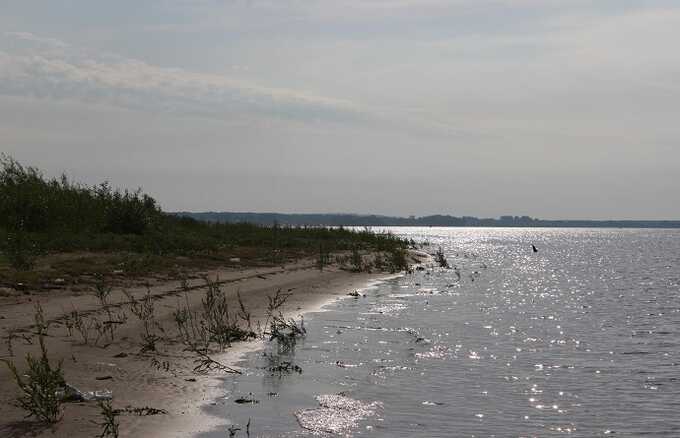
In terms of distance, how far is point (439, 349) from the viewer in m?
12.3

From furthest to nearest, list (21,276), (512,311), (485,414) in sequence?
A: (512,311) < (21,276) < (485,414)

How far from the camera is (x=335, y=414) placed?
7.63 meters

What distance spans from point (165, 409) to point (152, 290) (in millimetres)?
9731

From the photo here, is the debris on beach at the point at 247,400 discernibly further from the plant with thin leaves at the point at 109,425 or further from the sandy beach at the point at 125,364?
the plant with thin leaves at the point at 109,425

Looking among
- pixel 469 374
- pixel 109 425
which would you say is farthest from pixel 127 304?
pixel 109 425

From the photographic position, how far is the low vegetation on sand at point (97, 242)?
59.7ft

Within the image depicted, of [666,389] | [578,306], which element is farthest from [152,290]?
[578,306]

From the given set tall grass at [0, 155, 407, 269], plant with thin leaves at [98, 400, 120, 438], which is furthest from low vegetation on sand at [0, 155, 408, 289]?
plant with thin leaves at [98, 400, 120, 438]

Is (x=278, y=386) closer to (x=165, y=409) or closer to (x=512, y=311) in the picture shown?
(x=165, y=409)

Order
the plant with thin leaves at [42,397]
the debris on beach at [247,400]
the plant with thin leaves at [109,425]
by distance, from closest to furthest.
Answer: the plant with thin leaves at [109,425] < the plant with thin leaves at [42,397] < the debris on beach at [247,400]

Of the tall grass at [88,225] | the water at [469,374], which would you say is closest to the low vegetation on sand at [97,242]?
the tall grass at [88,225]

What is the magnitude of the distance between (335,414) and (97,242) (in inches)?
732

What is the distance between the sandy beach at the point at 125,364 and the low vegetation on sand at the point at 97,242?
2459mm

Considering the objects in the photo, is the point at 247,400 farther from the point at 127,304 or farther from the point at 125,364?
the point at 127,304
